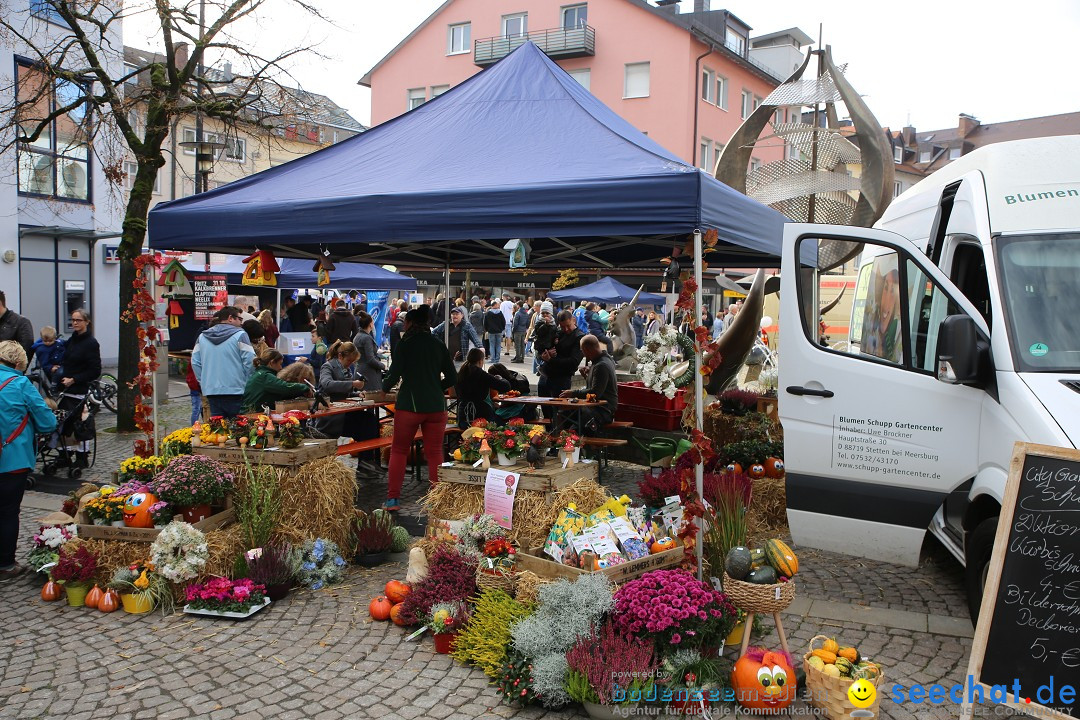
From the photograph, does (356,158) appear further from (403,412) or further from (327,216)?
(403,412)

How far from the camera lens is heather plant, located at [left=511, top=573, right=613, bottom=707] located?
12.5ft

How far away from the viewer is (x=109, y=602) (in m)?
5.07

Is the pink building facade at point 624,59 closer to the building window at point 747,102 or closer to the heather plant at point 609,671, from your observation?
the building window at point 747,102

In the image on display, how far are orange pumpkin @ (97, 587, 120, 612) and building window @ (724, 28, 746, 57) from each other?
38374 mm

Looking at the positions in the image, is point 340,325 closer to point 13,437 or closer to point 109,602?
point 13,437

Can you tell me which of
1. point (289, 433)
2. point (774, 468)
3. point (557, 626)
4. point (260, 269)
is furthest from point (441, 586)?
point (774, 468)

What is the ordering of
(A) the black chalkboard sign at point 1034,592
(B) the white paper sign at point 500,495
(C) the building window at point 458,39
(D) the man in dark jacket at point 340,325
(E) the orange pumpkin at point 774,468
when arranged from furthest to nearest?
(C) the building window at point 458,39 → (D) the man in dark jacket at point 340,325 → (E) the orange pumpkin at point 774,468 → (B) the white paper sign at point 500,495 → (A) the black chalkboard sign at point 1034,592

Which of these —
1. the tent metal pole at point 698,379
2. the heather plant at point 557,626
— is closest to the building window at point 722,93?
the tent metal pole at point 698,379

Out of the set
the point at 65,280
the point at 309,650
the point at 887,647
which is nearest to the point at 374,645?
the point at 309,650

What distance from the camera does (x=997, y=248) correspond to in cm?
446

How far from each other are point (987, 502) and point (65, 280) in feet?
64.5

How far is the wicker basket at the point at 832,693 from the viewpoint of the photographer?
3.60m

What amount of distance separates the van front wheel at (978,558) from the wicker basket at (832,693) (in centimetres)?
109

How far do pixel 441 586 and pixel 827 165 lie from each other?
6422mm
